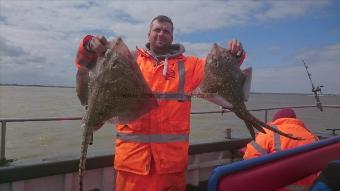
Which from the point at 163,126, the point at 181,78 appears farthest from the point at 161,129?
the point at 181,78

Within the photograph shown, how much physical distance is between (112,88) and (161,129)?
2.58 ft

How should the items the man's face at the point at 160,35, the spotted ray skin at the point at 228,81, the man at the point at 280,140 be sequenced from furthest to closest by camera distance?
the man at the point at 280,140
the man's face at the point at 160,35
the spotted ray skin at the point at 228,81

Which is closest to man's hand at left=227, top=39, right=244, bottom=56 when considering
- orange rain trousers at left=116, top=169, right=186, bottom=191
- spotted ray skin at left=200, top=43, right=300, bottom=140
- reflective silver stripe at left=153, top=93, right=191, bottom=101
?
spotted ray skin at left=200, top=43, right=300, bottom=140

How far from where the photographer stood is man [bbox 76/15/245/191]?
3.69 meters

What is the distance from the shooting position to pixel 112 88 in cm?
308

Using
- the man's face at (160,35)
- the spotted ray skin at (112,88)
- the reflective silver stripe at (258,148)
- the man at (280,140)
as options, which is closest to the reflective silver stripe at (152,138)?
the spotted ray skin at (112,88)

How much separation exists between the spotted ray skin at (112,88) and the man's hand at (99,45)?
1.7 inches

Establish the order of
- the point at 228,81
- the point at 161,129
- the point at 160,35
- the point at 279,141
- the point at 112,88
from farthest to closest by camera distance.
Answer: the point at 279,141 < the point at 160,35 < the point at 161,129 < the point at 228,81 < the point at 112,88

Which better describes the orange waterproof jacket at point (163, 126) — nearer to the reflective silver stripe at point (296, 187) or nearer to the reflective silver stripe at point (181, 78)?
the reflective silver stripe at point (181, 78)

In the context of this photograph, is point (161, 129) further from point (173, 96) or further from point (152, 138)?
point (173, 96)

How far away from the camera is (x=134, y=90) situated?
314cm

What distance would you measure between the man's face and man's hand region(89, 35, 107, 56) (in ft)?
2.44

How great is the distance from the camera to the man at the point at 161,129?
3.69m

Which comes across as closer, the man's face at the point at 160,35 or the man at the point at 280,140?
the man's face at the point at 160,35
